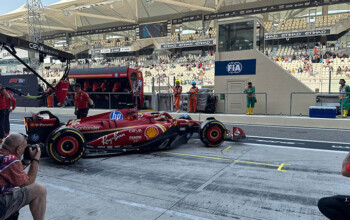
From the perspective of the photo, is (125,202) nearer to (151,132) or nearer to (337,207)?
(337,207)

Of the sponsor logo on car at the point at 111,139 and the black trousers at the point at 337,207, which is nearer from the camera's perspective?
the black trousers at the point at 337,207

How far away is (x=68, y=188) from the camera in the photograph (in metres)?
4.50

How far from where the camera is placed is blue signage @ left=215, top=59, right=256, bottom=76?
13250 millimetres

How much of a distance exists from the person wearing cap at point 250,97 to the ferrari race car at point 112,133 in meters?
5.29

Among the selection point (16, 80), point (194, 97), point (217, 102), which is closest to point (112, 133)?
point (194, 97)

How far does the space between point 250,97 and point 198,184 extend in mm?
8634

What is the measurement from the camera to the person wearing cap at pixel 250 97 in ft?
40.5

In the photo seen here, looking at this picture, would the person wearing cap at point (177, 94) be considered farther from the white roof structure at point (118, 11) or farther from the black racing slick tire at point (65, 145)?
the white roof structure at point (118, 11)

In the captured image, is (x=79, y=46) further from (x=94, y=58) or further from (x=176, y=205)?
(x=176, y=205)

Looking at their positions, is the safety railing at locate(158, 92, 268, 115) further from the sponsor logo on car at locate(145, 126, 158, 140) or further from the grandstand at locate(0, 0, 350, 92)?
the grandstand at locate(0, 0, 350, 92)

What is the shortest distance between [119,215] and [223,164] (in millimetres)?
2906

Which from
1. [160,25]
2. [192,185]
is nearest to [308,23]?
[160,25]

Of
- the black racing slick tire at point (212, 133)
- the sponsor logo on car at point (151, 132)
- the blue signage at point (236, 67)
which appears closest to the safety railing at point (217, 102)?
the blue signage at point (236, 67)

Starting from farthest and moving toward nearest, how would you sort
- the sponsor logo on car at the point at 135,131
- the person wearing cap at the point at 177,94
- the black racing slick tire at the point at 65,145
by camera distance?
1. the person wearing cap at the point at 177,94
2. the sponsor logo on car at the point at 135,131
3. the black racing slick tire at the point at 65,145
